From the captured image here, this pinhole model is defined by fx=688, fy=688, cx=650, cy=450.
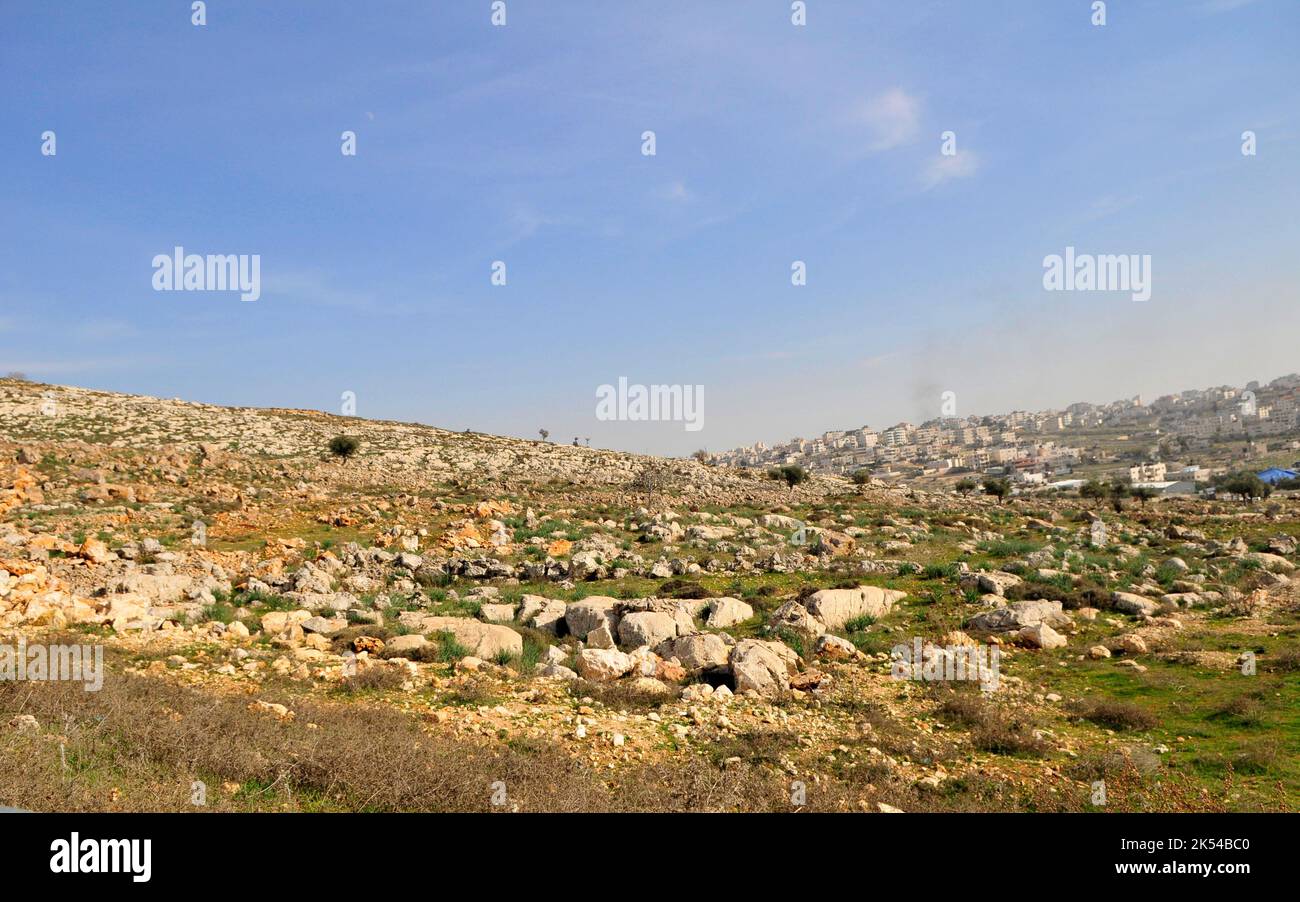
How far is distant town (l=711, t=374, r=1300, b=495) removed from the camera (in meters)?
86.4

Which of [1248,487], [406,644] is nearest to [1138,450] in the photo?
[1248,487]

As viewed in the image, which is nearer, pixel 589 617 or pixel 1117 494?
pixel 589 617

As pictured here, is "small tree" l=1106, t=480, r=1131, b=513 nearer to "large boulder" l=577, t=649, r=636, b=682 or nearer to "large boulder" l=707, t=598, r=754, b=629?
"large boulder" l=707, t=598, r=754, b=629

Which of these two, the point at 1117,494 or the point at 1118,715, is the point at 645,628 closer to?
the point at 1118,715

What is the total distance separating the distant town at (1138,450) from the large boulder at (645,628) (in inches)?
1869

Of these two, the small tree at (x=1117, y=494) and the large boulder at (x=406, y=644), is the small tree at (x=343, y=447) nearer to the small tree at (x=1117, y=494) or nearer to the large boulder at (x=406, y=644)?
the large boulder at (x=406, y=644)

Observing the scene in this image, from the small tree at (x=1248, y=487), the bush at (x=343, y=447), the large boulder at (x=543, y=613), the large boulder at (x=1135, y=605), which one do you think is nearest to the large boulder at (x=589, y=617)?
the large boulder at (x=543, y=613)

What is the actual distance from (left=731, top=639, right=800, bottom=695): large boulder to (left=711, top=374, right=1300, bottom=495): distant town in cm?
4839

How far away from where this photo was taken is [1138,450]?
381 ft

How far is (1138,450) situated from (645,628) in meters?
133

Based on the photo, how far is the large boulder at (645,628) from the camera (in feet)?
40.5

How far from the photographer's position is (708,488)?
4184cm
